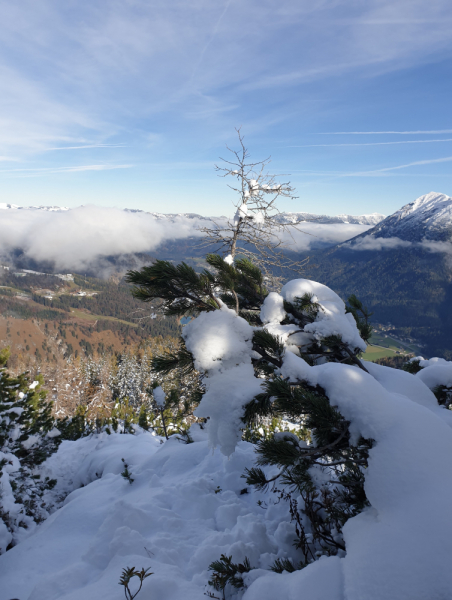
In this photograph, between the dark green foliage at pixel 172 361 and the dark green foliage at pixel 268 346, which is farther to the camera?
the dark green foliage at pixel 172 361

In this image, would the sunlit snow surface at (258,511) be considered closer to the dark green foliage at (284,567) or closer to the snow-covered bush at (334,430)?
the snow-covered bush at (334,430)

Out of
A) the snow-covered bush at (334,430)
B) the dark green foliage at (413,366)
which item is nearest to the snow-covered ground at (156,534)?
the snow-covered bush at (334,430)

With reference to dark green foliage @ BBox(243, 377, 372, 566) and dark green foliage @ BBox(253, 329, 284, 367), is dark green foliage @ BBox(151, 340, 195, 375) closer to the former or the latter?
dark green foliage @ BBox(253, 329, 284, 367)

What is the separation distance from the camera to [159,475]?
6383mm

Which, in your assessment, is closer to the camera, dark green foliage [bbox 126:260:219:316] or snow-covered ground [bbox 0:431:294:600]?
dark green foliage [bbox 126:260:219:316]

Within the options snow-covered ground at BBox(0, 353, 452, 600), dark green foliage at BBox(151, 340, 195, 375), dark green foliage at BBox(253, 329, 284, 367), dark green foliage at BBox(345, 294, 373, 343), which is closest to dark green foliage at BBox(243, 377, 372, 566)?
snow-covered ground at BBox(0, 353, 452, 600)

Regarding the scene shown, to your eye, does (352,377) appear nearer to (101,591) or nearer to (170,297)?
(170,297)

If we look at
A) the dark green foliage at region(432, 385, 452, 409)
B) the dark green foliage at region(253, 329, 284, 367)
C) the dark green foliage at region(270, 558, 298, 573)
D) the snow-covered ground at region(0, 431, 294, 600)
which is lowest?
the snow-covered ground at region(0, 431, 294, 600)

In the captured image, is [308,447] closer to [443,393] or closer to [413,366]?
[443,393]

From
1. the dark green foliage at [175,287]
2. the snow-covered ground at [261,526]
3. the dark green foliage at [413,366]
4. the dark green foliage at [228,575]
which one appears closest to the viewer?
the snow-covered ground at [261,526]

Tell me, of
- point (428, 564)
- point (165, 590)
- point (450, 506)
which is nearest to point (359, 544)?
point (428, 564)

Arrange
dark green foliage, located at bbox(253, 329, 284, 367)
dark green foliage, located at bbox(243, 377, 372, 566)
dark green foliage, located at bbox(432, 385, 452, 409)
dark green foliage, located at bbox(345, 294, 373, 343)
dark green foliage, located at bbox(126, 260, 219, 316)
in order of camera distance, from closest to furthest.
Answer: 1. dark green foliage, located at bbox(243, 377, 372, 566)
2. dark green foliage, located at bbox(253, 329, 284, 367)
3. dark green foliage, located at bbox(126, 260, 219, 316)
4. dark green foliage, located at bbox(432, 385, 452, 409)
5. dark green foliage, located at bbox(345, 294, 373, 343)

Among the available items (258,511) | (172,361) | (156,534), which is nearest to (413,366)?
(258,511)

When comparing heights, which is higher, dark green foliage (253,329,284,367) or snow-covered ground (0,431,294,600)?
dark green foliage (253,329,284,367)
